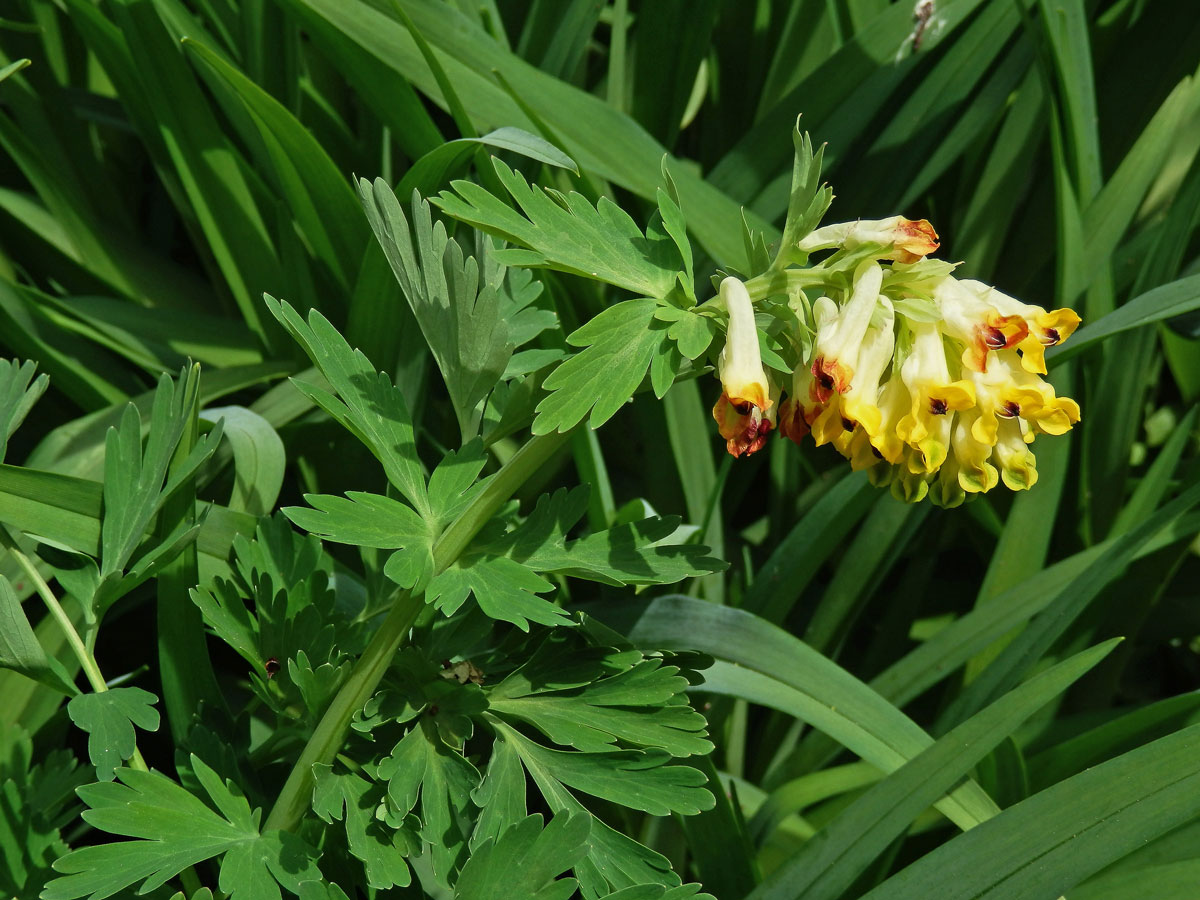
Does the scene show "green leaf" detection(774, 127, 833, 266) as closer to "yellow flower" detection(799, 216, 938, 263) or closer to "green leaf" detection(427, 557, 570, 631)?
"yellow flower" detection(799, 216, 938, 263)

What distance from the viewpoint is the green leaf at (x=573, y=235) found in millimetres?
678

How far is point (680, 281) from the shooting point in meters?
0.72

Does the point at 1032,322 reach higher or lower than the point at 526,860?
higher

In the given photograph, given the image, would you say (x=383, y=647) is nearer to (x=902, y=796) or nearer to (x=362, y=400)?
(x=362, y=400)

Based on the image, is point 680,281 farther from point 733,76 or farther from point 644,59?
point 733,76

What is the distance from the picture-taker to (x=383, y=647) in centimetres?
76

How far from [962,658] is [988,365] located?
57cm

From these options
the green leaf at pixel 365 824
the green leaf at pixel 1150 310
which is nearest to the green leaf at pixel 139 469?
the green leaf at pixel 365 824

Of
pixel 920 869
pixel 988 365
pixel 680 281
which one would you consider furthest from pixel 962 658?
pixel 680 281

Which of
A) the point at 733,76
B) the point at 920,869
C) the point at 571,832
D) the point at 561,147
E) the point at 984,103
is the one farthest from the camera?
the point at 733,76

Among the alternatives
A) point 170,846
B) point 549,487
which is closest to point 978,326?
point 170,846

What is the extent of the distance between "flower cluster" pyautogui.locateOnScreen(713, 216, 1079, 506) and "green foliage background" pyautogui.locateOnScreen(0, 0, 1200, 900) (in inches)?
2.2

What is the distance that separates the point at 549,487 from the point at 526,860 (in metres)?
0.70

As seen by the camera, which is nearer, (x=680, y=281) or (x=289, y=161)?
(x=680, y=281)
